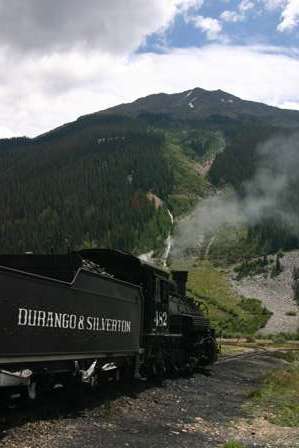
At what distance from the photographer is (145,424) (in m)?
12.5

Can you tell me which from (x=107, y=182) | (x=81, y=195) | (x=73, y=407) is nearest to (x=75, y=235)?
(x=81, y=195)

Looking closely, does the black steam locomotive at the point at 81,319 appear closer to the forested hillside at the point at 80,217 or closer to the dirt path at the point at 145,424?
the dirt path at the point at 145,424

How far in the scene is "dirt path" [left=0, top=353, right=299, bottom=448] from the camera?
33.7ft

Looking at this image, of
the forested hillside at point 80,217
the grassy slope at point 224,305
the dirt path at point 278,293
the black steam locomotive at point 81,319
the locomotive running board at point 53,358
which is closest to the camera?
the locomotive running board at point 53,358

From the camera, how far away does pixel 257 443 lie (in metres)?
11.6

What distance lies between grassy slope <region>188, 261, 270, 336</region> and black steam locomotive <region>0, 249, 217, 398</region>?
61.5m

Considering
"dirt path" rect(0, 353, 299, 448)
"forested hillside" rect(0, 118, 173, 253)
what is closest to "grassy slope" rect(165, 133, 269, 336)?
"forested hillside" rect(0, 118, 173, 253)

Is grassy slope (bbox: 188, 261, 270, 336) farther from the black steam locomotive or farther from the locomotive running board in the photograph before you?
the locomotive running board

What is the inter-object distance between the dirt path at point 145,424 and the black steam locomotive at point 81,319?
25.3 inches

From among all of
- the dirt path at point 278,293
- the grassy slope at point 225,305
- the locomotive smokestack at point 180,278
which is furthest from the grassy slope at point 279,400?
the dirt path at point 278,293

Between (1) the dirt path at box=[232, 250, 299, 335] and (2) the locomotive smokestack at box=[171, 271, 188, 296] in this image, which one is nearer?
(2) the locomotive smokestack at box=[171, 271, 188, 296]

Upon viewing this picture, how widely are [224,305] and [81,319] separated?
3818 inches

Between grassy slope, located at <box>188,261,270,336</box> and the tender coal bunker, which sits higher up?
grassy slope, located at <box>188,261,270,336</box>

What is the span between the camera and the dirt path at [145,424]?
33.7 ft
